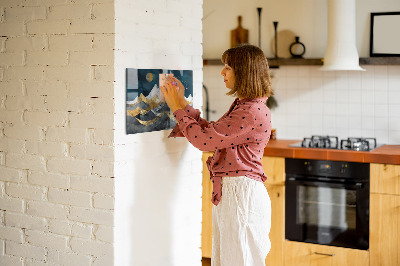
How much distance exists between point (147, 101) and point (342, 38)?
212 cm

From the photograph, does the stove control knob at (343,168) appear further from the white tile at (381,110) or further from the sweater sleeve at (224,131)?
the sweater sleeve at (224,131)

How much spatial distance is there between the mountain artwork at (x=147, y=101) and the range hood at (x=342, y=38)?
5.65 ft

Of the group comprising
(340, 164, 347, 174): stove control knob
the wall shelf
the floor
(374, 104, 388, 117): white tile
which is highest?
the wall shelf

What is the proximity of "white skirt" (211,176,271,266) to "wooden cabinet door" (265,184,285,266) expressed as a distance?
4.89ft

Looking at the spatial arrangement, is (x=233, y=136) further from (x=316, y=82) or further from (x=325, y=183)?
(x=316, y=82)

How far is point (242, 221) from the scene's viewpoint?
2730mm

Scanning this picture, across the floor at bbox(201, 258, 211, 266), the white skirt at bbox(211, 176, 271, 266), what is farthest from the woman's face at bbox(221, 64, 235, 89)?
the floor at bbox(201, 258, 211, 266)

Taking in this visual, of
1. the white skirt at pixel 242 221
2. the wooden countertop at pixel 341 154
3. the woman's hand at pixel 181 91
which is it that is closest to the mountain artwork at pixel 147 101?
the woman's hand at pixel 181 91

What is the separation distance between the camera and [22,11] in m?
2.80

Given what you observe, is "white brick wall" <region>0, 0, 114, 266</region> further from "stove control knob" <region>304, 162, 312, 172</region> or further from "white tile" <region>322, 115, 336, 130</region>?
"white tile" <region>322, 115, 336, 130</region>

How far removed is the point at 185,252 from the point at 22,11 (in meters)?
1.50

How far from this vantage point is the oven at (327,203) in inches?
159

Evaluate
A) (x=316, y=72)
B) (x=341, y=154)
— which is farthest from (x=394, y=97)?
(x=341, y=154)

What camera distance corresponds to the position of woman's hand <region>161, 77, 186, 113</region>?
2836 mm
